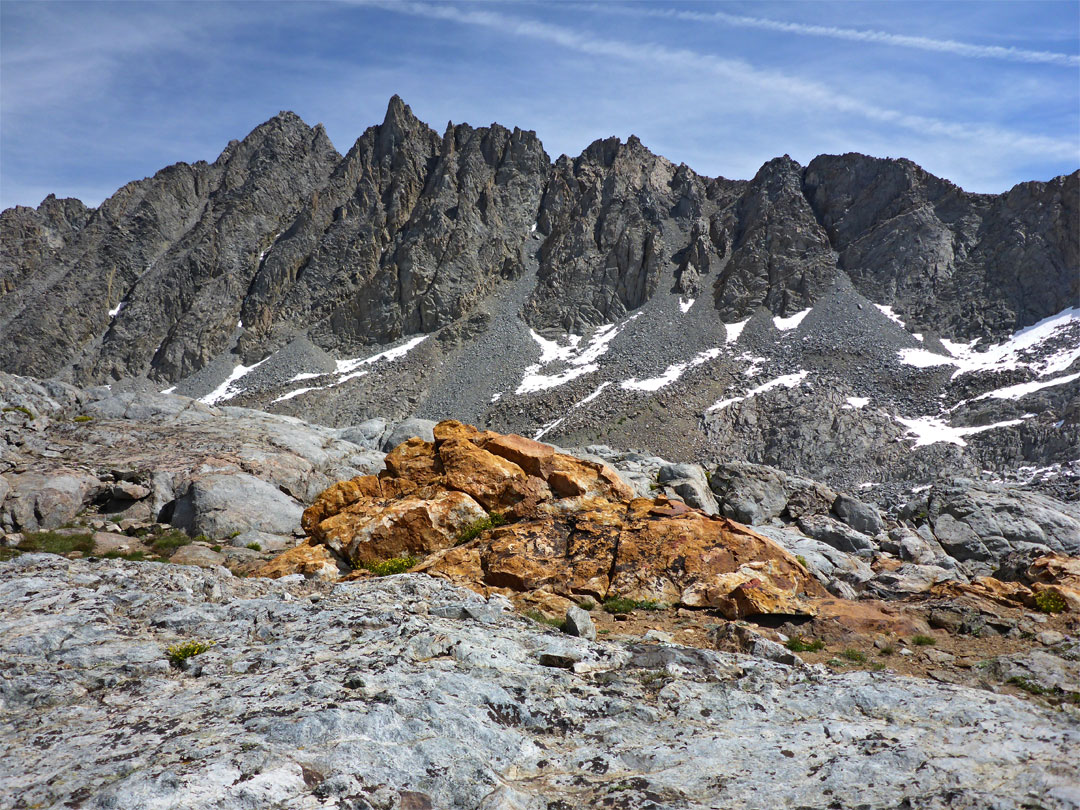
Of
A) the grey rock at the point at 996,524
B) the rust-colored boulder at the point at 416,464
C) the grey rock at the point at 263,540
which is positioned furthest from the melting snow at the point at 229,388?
the grey rock at the point at 996,524

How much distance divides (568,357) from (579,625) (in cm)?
11583

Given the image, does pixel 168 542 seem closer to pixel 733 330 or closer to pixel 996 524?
pixel 996 524

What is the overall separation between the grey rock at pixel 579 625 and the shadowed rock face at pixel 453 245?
123236 millimetres

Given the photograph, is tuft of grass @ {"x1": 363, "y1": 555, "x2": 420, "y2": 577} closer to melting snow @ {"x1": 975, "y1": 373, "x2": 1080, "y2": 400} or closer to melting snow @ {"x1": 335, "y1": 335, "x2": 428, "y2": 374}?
melting snow @ {"x1": 975, "y1": 373, "x2": 1080, "y2": 400}

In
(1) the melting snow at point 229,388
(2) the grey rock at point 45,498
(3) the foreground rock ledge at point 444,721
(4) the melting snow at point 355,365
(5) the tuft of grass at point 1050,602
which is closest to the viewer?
(3) the foreground rock ledge at point 444,721

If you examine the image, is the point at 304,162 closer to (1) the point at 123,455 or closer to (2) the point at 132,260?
(2) the point at 132,260

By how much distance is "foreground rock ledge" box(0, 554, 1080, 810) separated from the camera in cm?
690

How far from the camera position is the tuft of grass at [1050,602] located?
15914mm

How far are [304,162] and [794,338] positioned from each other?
471ft

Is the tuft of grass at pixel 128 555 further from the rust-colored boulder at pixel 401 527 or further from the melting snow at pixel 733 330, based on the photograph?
the melting snow at pixel 733 330

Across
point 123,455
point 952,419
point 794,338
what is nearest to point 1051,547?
point 123,455

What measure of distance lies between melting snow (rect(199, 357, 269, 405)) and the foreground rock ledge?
128 meters

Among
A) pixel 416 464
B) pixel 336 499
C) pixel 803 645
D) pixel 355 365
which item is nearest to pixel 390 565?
pixel 336 499

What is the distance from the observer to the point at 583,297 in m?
141
